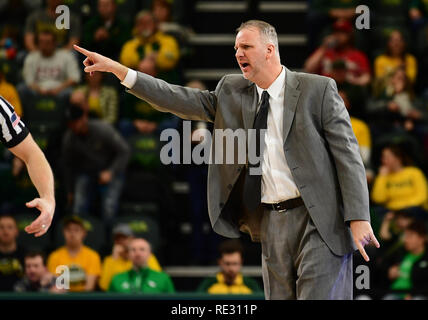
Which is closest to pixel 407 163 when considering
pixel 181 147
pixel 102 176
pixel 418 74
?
pixel 418 74

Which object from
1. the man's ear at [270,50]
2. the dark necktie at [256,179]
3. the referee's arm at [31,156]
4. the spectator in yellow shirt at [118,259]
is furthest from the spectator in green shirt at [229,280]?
the referee's arm at [31,156]

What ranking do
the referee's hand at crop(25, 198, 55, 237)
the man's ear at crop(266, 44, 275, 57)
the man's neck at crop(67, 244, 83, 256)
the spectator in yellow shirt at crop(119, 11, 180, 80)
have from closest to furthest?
the referee's hand at crop(25, 198, 55, 237) < the man's ear at crop(266, 44, 275, 57) < the man's neck at crop(67, 244, 83, 256) < the spectator in yellow shirt at crop(119, 11, 180, 80)

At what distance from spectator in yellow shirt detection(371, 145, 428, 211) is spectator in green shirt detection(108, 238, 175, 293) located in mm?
1982

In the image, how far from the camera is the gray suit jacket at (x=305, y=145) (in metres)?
3.39

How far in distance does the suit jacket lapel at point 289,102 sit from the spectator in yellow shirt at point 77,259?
3.18 meters

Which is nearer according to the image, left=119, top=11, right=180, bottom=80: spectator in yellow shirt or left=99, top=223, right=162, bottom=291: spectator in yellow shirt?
left=99, top=223, right=162, bottom=291: spectator in yellow shirt

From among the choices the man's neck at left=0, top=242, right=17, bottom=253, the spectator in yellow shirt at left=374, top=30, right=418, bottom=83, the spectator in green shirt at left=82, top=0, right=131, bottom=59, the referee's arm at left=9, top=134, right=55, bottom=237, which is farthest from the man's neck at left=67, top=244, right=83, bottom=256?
the referee's arm at left=9, top=134, right=55, bottom=237

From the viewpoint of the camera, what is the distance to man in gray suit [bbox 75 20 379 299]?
11.1 feet

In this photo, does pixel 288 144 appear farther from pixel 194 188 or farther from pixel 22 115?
pixel 22 115

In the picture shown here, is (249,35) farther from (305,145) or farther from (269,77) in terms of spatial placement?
(305,145)

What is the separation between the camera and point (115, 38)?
7715 mm


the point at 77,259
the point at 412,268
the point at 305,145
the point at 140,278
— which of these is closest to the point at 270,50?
the point at 305,145

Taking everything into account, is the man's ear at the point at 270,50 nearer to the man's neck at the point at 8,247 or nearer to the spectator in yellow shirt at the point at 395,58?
the man's neck at the point at 8,247

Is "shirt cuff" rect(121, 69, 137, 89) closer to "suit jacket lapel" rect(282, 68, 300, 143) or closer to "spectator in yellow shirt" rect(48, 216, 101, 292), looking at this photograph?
"suit jacket lapel" rect(282, 68, 300, 143)
